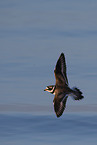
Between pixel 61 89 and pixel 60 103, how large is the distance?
0.51 metres

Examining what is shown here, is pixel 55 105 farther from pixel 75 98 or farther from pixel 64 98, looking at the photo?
pixel 75 98

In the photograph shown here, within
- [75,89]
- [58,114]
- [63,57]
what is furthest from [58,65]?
[58,114]

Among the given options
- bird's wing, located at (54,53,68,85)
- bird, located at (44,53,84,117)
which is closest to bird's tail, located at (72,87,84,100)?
bird, located at (44,53,84,117)

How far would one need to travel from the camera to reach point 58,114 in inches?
379

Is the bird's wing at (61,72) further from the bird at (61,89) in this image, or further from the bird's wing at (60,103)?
the bird's wing at (60,103)

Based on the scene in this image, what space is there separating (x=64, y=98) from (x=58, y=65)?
1.23m

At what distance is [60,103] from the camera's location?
1005 cm

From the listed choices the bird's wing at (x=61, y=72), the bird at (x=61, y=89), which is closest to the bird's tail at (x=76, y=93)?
the bird at (x=61, y=89)

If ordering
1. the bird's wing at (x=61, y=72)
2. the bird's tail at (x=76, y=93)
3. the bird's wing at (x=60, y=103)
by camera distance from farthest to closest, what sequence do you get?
1. the bird's wing at (x=61, y=72)
2. the bird's wing at (x=60, y=103)
3. the bird's tail at (x=76, y=93)

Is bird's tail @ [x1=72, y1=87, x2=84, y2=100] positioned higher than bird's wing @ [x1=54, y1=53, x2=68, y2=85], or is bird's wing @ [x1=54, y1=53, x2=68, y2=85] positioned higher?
bird's wing @ [x1=54, y1=53, x2=68, y2=85]

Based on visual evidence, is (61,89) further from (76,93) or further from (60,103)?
(76,93)

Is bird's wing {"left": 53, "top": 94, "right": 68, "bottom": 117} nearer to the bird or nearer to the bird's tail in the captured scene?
the bird

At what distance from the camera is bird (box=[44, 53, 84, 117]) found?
32.0 feet

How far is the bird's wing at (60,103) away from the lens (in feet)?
32.5
